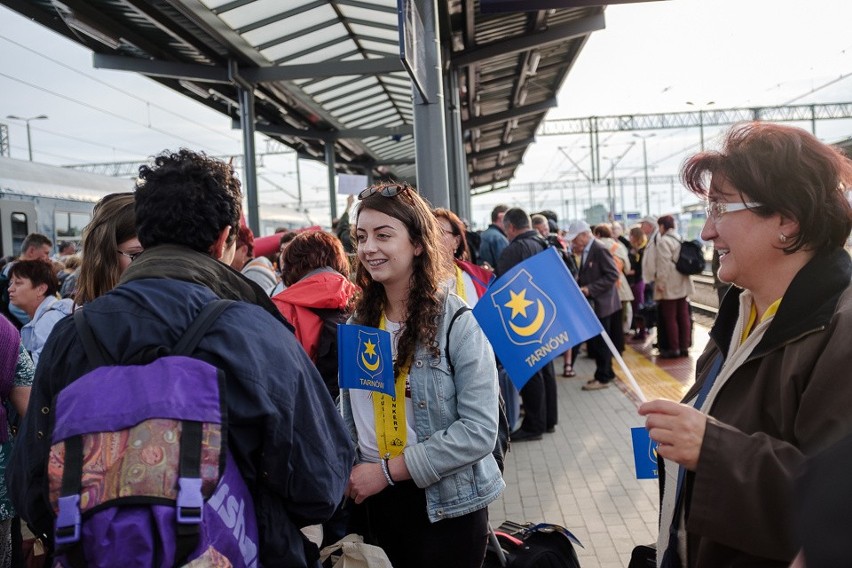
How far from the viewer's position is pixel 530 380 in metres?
6.48

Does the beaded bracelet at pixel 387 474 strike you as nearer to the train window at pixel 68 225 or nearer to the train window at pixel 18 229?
the train window at pixel 18 229

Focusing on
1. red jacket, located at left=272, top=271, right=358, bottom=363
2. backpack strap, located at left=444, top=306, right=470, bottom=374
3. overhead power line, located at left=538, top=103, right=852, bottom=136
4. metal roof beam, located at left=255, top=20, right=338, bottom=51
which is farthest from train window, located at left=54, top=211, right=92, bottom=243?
overhead power line, located at left=538, top=103, right=852, bottom=136

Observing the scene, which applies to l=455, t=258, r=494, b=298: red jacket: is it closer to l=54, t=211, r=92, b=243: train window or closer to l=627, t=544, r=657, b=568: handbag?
l=627, t=544, r=657, b=568: handbag

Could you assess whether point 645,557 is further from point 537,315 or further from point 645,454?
point 537,315

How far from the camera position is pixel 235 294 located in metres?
1.74

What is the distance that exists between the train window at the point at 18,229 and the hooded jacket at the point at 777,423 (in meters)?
12.2

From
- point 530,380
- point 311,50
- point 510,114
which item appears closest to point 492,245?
point 530,380

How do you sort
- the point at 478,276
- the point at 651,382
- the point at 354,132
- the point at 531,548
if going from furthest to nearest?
the point at 354,132, the point at 651,382, the point at 478,276, the point at 531,548

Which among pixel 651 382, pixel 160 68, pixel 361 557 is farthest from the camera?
pixel 160 68

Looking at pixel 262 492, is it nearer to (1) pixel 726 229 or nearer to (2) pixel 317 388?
(2) pixel 317 388

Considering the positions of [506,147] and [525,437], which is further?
[506,147]

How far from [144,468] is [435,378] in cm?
111

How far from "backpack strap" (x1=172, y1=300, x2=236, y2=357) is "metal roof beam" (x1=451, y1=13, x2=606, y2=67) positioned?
10.1 meters

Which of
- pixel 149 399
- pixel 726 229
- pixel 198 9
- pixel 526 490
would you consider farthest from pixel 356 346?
pixel 198 9
